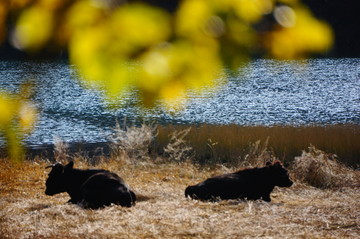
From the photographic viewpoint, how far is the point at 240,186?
8969 millimetres

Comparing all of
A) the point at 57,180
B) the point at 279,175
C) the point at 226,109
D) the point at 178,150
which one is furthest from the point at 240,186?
the point at 226,109

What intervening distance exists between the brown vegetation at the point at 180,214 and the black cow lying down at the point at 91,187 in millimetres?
182

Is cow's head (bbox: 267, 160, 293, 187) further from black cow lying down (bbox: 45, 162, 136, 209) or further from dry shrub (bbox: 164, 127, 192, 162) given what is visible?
dry shrub (bbox: 164, 127, 192, 162)

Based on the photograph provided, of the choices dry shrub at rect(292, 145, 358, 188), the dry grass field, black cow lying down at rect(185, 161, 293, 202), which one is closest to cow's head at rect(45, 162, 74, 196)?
the dry grass field

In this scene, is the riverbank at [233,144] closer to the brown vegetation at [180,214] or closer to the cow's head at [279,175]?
the brown vegetation at [180,214]

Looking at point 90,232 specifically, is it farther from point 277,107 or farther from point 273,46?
point 277,107

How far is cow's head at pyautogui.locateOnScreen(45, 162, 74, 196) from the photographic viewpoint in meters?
9.10

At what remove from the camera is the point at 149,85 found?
226 cm

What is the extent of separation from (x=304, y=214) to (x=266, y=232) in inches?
45.8

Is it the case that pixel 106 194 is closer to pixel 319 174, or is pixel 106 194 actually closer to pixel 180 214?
pixel 180 214

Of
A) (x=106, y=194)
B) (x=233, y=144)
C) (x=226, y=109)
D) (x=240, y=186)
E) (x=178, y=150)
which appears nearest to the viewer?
(x=106, y=194)

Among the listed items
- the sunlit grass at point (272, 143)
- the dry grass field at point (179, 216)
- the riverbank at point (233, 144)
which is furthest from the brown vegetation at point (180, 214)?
the sunlit grass at point (272, 143)

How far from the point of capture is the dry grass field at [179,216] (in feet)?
22.3

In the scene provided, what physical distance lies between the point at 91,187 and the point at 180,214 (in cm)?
151
